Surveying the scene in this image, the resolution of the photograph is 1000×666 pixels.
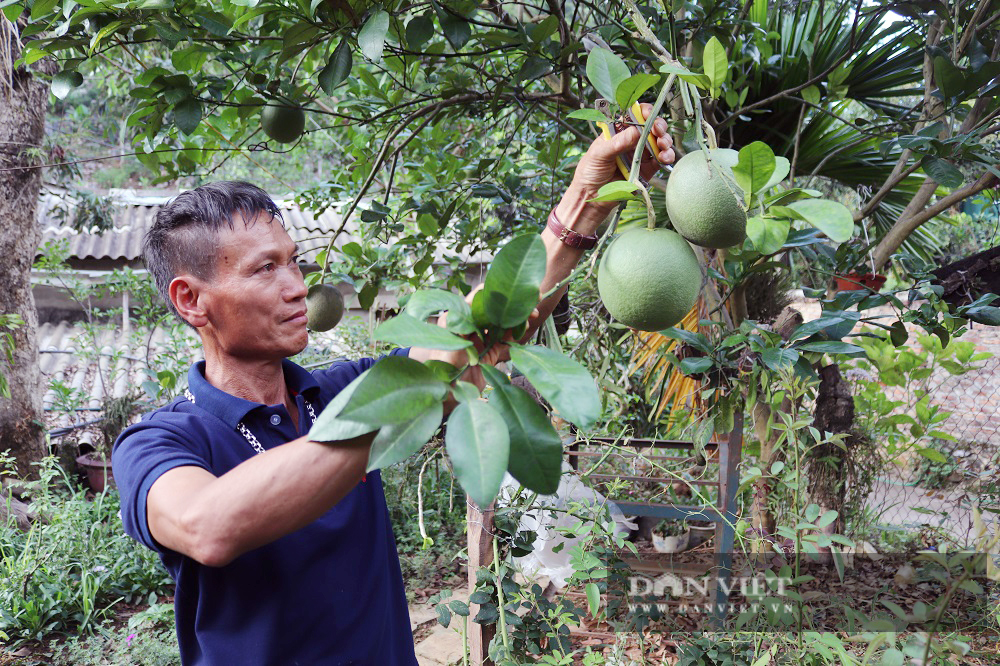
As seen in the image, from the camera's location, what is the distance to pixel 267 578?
0.97 metres

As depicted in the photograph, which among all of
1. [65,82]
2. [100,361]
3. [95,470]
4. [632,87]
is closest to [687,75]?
[632,87]

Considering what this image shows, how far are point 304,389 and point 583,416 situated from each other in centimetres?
77

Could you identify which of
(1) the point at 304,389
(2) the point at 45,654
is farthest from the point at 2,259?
(1) the point at 304,389

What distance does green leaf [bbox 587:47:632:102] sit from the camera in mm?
707

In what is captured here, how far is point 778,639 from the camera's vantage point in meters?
1.38

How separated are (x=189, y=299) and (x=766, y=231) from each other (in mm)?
800

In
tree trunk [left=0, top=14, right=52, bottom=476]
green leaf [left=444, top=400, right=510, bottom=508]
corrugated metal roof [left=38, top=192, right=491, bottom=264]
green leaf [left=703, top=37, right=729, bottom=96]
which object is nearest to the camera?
green leaf [left=444, top=400, right=510, bottom=508]

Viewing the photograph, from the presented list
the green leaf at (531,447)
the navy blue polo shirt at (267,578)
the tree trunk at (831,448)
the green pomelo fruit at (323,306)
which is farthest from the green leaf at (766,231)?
the tree trunk at (831,448)

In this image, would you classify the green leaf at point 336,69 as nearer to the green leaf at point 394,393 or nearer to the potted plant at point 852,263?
the green leaf at point 394,393

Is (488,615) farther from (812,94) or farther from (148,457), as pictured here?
(812,94)

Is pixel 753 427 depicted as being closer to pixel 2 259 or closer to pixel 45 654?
pixel 45 654

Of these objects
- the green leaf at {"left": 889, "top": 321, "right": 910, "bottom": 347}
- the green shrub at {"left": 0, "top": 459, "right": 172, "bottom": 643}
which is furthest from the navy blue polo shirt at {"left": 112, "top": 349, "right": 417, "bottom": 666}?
the green shrub at {"left": 0, "top": 459, "right": 172, "bottom": 643}

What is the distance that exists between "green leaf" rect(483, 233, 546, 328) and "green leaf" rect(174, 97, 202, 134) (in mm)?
1007

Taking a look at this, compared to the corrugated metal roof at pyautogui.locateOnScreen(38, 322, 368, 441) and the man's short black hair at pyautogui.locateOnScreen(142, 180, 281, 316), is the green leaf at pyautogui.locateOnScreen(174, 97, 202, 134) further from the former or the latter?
the corrugated metal roof at pyautogui.locateOnScreen(38, 322, 368, 441)
